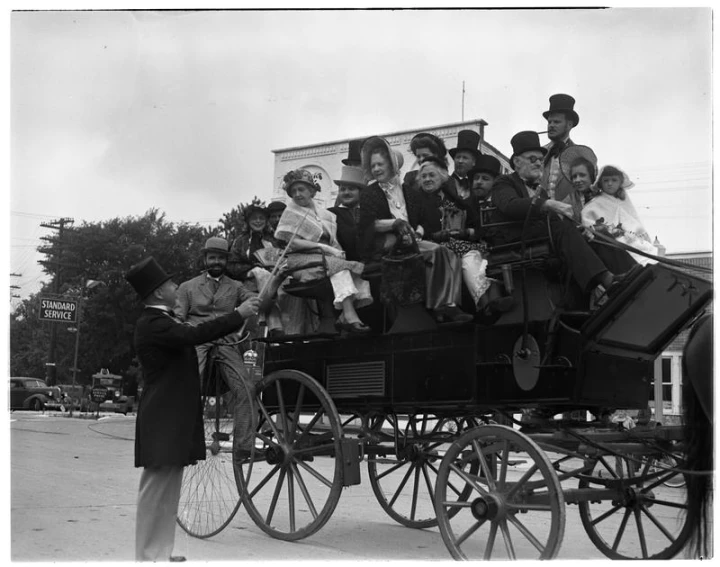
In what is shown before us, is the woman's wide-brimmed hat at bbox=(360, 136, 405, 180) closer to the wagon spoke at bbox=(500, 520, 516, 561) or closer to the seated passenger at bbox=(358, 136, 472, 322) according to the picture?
the seated passenger at bbox=(358, 136, 472, 322)

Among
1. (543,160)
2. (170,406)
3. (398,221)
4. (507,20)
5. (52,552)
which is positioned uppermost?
(507,20)

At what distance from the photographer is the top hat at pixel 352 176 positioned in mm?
6980

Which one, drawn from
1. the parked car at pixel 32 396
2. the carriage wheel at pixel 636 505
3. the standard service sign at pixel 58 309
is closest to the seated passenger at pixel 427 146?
the carriage wheel at pixel 636 505

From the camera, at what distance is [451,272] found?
6051mm

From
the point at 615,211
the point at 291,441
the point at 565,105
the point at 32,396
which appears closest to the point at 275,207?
the point at 291,441

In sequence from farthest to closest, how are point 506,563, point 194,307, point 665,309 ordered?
1. point 194,307
2. point 665,309
3. point 506,563

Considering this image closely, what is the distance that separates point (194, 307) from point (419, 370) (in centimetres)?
217

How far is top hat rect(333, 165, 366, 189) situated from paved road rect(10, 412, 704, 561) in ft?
9.13

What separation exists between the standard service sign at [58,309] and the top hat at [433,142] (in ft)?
61.7

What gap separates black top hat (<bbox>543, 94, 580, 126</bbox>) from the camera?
612cm

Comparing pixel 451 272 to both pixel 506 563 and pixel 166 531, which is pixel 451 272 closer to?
pixel 506 563

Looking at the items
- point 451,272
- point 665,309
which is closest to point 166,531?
point 451,272

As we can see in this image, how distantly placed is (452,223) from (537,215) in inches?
35.1

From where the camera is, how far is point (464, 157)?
684 cm
